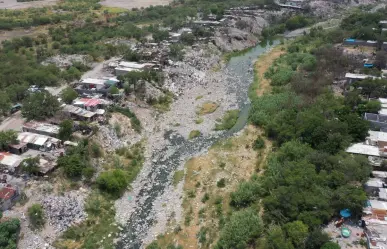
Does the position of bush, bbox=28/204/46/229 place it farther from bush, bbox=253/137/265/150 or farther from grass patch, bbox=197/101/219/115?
grass patch, bbox=197/101/219/115

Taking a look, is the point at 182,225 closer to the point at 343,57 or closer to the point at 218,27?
the point at 343,57

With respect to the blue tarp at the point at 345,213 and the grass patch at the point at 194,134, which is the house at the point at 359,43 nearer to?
the grass patch at the point at 194,134

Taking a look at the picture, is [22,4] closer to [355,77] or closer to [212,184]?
[355,77]

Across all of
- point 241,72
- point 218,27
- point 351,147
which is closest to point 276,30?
point 218,27

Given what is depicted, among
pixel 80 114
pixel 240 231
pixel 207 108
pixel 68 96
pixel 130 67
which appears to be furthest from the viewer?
pixel 130 67

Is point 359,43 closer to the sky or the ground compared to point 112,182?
closer to the sky

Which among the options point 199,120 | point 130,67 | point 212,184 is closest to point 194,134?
point 199,120

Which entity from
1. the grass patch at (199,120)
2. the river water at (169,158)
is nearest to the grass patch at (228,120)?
the river water at (169,158)
